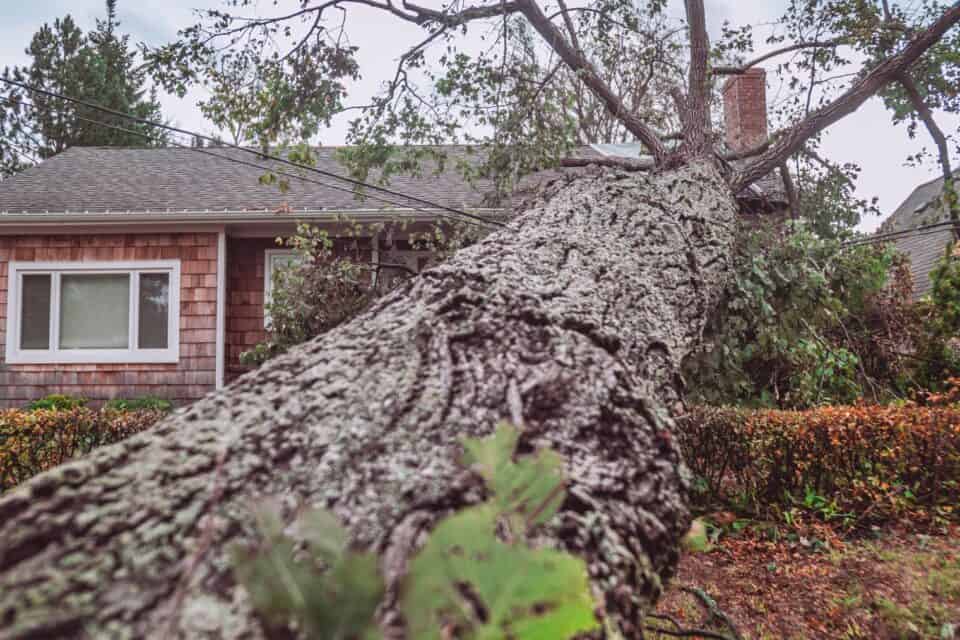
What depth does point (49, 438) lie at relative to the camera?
4.50 m

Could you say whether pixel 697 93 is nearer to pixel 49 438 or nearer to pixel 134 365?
pixel 49 438

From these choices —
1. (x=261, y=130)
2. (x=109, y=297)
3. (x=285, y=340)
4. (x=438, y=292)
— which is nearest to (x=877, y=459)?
(x=438, y=292)

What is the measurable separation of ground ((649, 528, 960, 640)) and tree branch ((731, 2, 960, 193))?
12.7 ft

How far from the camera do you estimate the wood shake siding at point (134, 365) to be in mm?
8641

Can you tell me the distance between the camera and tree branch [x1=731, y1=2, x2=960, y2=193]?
6.30 meters

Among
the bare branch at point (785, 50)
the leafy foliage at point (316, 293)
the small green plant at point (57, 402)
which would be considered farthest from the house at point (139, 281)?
the bare branch at point (785, 50)

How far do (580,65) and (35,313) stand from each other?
28.0ft

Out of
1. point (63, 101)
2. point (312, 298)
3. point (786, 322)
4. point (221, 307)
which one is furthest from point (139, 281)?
point (63, 101)

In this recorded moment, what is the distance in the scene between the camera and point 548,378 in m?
0.95

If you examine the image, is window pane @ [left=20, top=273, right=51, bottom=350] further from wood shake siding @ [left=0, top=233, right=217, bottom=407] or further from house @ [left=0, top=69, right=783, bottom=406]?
wood shake siding @ [left=0, top=233, right=217, bottom=407]

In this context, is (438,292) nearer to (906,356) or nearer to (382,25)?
(382,25)

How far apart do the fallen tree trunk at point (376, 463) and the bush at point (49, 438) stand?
4.21 metres

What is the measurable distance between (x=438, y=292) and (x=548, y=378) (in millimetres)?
341

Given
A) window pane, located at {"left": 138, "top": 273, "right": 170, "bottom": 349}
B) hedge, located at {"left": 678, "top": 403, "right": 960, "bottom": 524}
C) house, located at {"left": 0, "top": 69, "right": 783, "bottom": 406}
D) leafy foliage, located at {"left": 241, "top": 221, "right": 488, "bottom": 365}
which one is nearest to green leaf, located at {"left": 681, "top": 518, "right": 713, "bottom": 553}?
hedge, located at {"left": 678, "top": 403, "right": 960, "bottom": 524}
